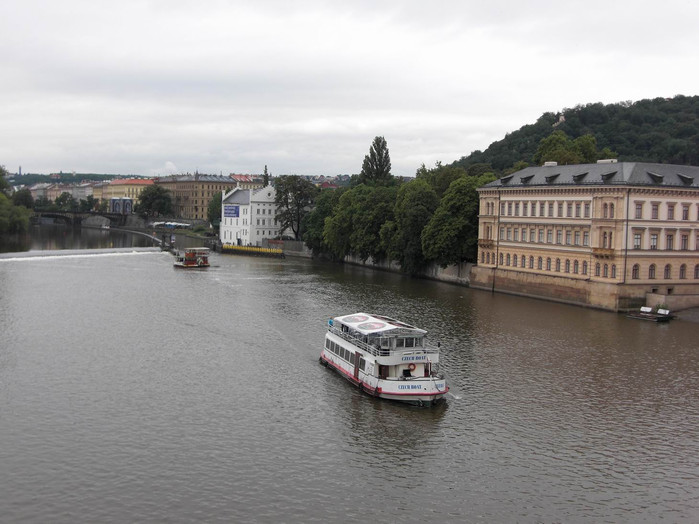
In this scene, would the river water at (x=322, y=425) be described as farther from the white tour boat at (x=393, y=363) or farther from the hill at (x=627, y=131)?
the hill at (x=627, y=131)

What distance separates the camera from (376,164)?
132625 millimetres

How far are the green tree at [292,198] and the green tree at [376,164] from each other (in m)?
9.83

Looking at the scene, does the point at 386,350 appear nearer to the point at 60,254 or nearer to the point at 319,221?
the point at 319,221

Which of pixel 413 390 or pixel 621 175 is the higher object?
pixel 621 175

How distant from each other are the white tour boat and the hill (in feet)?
371

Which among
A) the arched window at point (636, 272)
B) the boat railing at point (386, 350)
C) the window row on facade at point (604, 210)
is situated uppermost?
the window row on facade at point (604, 210)

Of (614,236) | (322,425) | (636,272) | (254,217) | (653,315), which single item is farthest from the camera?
(254,217)

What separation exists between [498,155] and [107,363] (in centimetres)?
14106

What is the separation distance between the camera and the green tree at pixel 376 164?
132m

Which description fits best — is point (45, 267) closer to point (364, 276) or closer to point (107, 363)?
point (364, 276)

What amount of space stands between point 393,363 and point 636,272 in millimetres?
34648

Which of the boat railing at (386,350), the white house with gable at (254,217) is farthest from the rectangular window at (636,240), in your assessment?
the white house with gable at (254,217)

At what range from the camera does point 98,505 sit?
2305cm

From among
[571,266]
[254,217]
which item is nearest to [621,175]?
[571,266]
